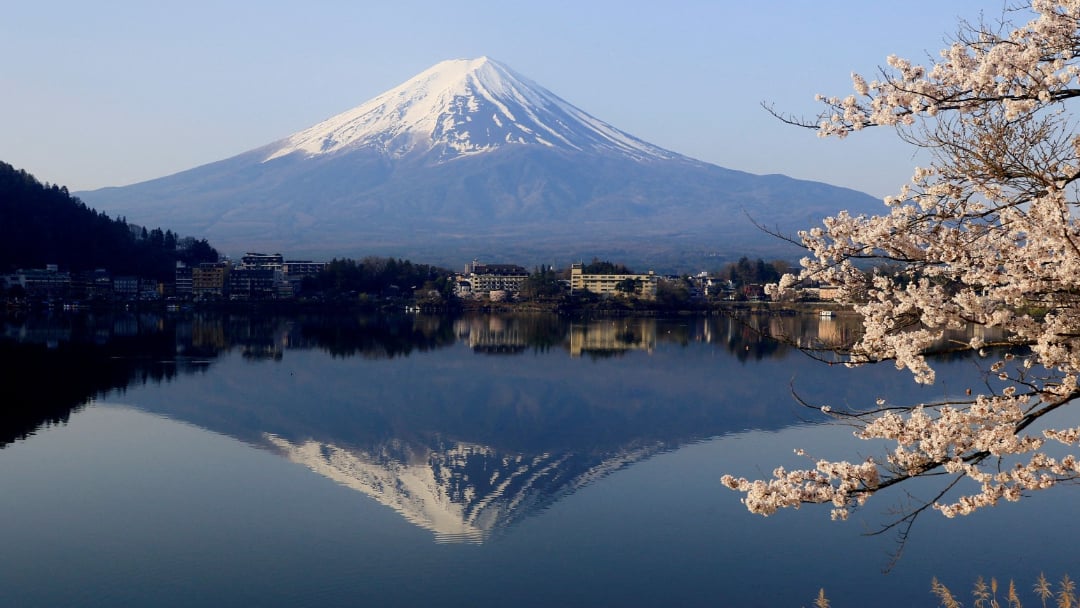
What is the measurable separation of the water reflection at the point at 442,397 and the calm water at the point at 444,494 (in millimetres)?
70

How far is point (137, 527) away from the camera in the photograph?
29.8 feet

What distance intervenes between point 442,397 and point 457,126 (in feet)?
396

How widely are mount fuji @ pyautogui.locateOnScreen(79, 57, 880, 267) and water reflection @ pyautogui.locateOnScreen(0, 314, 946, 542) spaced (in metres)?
70.1

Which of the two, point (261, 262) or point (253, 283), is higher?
point (261, 262)

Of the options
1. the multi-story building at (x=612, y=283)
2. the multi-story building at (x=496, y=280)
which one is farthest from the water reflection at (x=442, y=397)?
the multi-story building at (x=496, y=280)

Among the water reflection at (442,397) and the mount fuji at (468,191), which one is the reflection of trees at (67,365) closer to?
the water reflection at (442,397)

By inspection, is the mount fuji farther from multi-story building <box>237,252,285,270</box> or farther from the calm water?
the calm water

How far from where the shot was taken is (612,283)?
5672 centimetres

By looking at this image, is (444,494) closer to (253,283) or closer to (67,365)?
(67,365)

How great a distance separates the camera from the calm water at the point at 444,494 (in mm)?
7688

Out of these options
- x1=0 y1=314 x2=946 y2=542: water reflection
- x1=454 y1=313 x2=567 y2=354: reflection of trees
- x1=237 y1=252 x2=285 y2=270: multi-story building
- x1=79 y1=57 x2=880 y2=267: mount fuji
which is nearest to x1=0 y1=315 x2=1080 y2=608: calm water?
x1=0 y1=314 x2=946 y2=542: water reflection

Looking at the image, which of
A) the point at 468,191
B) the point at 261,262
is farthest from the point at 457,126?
the point at 261,262

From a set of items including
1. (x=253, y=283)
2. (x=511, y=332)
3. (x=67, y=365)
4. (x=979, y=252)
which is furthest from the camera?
(x=253, y=283)

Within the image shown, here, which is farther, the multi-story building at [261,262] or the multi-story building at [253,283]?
the multi-story building at [261,262]
